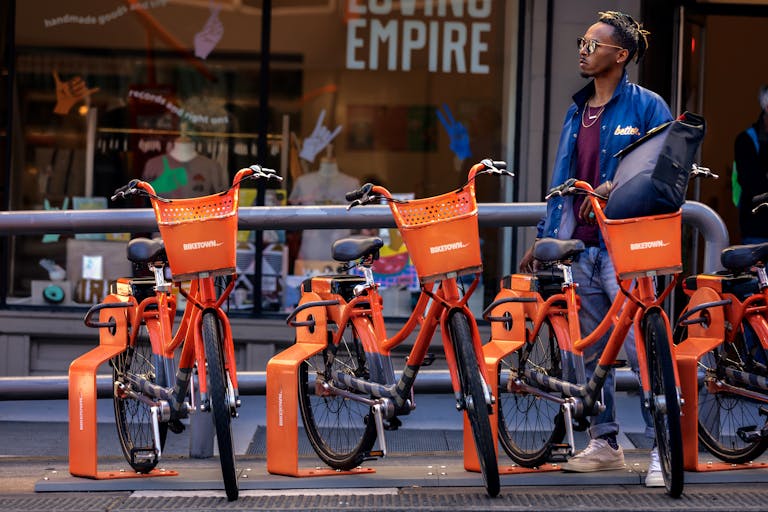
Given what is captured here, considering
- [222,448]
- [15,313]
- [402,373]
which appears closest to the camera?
[222,448]

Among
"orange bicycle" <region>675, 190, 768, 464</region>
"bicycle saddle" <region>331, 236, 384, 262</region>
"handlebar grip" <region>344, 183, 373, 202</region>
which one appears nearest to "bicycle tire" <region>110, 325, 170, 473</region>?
"bicycle saddle" <region>331, 236, 384, 262</region>

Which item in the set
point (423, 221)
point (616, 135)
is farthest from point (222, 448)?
point (616, 135)

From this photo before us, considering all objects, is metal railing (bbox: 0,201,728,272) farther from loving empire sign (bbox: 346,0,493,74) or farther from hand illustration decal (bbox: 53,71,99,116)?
hand illustration decal (bbox: 53,71,99,116)

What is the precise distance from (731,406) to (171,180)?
5.24 metres

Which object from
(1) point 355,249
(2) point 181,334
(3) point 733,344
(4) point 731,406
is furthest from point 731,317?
(2) point 181,334

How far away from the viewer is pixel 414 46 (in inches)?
384

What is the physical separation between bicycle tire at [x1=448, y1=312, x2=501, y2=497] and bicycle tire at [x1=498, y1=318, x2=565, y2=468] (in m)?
0.65

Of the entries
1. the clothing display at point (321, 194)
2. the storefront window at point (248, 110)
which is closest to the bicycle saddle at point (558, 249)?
the storefront window at point (248, 110)

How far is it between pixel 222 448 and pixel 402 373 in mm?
889

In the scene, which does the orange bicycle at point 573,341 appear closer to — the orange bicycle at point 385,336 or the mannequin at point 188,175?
the orange bicycle at point 385,336

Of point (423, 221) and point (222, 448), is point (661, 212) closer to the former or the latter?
point (423, 221)

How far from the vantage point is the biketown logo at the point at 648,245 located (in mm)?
5133

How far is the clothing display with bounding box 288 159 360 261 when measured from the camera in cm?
974

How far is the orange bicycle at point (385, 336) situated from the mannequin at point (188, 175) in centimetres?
404
